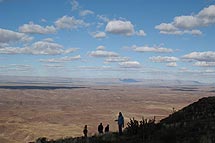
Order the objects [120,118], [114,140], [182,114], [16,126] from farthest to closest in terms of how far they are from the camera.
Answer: [16,126] < [182,114] < [120,118] < [114,140]

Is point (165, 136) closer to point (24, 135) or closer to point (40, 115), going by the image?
point (24, 135)

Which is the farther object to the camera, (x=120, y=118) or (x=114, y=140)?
(x=120, y=118)

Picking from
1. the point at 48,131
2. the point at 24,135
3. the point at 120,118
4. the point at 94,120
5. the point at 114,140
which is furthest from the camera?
the point at 94,120

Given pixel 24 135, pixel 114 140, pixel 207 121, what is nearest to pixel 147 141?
pixel 114 140

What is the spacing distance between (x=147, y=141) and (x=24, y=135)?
85.3m

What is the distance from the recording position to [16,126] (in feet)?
367

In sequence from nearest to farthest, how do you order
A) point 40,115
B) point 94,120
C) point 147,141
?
1. point 147,141
2. point 94,120
3. point 40,115

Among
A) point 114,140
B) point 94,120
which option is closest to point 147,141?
point 114,140

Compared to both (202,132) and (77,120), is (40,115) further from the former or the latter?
(202,132)

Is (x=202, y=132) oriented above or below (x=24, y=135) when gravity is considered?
above

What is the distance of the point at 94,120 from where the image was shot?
136125 mm

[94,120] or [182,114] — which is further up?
[182,114]

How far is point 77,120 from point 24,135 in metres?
42.7

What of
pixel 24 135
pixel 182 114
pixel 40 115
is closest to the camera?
pixel 182 114
